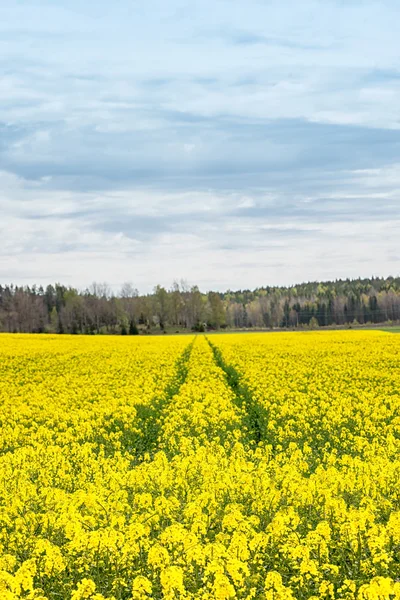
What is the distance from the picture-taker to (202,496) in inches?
348

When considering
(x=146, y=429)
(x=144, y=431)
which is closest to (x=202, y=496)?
(x=146, y=429)

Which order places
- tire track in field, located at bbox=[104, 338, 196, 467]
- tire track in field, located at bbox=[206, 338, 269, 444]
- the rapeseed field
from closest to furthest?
the rapeseed field → tire track in field, located at bbox=[104, 338, 196, 467] → tire track in field, located at bbox=[206, 338, 269, 444]

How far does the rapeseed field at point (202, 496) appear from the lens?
6629 mm

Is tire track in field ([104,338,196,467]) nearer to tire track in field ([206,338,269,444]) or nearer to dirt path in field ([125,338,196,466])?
dirt path in field ([125,338,196,466])

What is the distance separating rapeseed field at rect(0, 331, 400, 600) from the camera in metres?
6.63

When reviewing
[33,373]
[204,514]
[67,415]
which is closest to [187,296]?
[33,373]

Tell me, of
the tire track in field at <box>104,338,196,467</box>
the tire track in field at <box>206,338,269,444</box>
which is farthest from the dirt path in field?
the tire track in field at <box>206,338,269,444</box>

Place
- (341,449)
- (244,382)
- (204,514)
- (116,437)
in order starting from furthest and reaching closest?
(244,382) < (116,437) < (341,449) < (204,514)

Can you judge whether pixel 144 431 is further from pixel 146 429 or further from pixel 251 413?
pixel 251 413

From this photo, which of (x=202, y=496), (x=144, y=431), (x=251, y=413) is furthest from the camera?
(x=251, y=413)

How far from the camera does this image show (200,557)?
6.56 meters

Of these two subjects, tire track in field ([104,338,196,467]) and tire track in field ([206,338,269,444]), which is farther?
tire track in field ([206,338,269,444])

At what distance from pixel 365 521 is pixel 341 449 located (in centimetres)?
753

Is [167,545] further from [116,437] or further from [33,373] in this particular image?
[33,373]
